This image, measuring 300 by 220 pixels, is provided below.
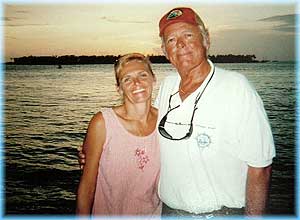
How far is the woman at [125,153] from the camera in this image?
1519 millimetres

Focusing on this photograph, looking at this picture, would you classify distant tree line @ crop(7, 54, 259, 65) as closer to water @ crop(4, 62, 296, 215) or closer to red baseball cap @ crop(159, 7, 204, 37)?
water @ crop(4, 62, 296, 215)

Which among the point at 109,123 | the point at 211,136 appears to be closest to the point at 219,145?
the point at 211,136

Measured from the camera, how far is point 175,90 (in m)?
1.53

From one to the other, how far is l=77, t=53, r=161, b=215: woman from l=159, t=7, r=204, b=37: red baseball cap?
6.1 inches

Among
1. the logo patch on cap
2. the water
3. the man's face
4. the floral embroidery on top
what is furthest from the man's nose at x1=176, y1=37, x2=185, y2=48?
the floral embroidery on top

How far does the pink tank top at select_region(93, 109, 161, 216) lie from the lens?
60.3 inches

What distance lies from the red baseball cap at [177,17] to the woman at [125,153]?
16cm

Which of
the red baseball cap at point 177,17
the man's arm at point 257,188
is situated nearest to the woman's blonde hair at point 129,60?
the red baseball cap at point 177,17

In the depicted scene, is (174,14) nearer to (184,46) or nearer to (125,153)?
(184,46)

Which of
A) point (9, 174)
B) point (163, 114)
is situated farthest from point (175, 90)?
point (9, 174)

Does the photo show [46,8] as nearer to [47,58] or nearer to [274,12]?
[47,58]

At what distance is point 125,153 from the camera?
5.07ft

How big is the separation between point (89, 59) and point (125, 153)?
0.43m

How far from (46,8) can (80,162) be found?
691mm
